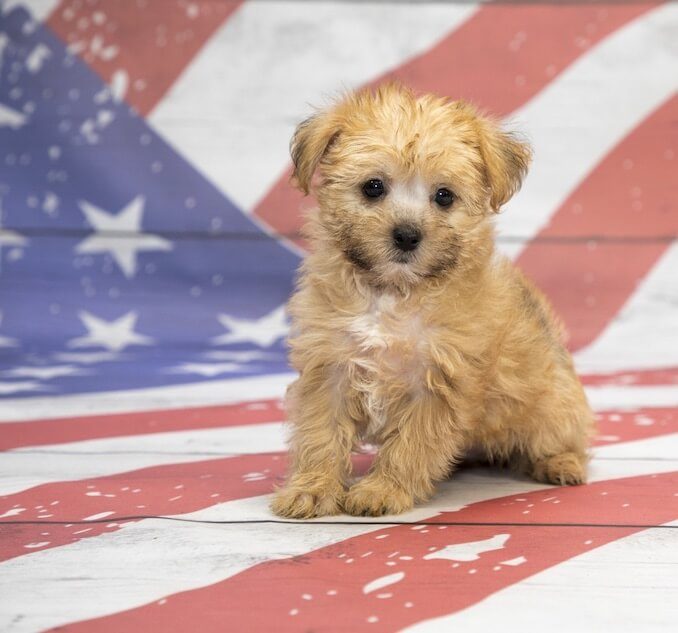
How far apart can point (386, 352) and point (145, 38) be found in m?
2.78

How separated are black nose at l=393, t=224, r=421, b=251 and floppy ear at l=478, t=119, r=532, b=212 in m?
0.29

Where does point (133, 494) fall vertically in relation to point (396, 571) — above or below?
above

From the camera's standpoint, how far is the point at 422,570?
7.11ft

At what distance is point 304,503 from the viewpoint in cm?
252

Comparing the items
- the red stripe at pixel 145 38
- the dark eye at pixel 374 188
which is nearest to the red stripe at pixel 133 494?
the dark eye at pixel 374 188

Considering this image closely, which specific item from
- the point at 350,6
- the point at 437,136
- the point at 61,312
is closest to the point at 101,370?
the point at 61,312

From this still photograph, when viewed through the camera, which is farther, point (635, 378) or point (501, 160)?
point (635, 378)

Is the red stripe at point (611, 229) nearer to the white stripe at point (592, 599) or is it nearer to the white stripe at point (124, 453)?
the white stripe at point (124, 453)

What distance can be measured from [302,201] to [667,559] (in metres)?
2.83

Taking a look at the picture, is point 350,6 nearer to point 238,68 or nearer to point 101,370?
point 238,68

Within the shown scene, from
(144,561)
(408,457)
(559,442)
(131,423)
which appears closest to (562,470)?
(559,442)

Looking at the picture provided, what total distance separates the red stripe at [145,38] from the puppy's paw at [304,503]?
2.71 metres

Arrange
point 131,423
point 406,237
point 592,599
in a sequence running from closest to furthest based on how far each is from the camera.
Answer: point 592,599, point 406,237, point 131,423

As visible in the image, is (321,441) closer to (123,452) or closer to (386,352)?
(386,352)
